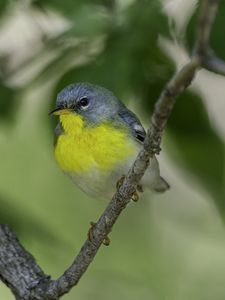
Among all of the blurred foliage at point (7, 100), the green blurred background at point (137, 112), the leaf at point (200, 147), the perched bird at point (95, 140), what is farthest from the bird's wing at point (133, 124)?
the blurred foliage at point (7, 100)

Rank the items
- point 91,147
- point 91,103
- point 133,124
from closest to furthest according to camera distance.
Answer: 1. point 91,147
2. point 133,124
3. point 91,103

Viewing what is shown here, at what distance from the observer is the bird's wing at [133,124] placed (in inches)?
83.0

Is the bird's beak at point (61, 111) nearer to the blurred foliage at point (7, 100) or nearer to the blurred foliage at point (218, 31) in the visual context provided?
the blurred foliage at point (7, 100)

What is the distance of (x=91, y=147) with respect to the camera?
6.67 feet

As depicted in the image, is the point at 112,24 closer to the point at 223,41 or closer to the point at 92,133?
the point at 223,41

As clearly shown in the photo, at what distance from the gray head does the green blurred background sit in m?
0.14

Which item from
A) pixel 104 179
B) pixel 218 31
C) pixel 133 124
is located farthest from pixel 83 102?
pixel 218 31

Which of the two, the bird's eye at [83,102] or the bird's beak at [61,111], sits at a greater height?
the bird's eye at [83,102]

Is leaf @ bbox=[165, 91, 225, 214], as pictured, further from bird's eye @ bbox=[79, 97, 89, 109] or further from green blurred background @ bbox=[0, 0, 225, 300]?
bird's eye @ bbox=[79, 97, 89, 109]

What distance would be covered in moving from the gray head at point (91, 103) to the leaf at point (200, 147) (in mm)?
598

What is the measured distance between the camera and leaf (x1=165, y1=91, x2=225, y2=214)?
1557mm

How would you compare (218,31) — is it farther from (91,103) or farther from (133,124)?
(91,103)

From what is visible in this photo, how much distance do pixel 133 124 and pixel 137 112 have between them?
51cm

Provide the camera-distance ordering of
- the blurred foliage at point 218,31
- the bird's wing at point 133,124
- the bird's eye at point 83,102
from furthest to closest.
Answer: the bird's eye at point 83,102
the bird's wing at point 133,124
the blurred foliage at point 218,31
